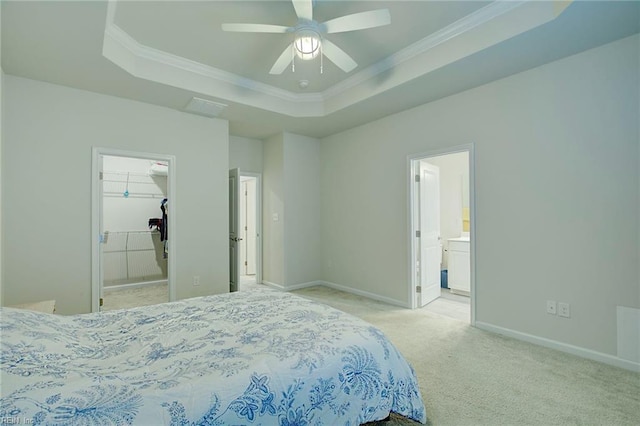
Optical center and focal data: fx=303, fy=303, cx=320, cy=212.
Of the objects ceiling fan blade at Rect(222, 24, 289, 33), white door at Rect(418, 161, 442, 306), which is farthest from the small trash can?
ceiling fan blade at Rect(222, 24, 289, 33)

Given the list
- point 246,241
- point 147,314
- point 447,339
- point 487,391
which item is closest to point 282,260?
point 246,241

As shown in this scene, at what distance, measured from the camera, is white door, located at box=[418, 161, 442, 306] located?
4.20 metres

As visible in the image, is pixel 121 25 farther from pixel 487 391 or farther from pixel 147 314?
pixel 487 391

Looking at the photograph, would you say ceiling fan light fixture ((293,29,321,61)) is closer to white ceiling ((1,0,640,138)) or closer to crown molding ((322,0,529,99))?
white ceiling ((1,0,640,138))

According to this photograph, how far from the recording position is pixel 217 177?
172 inches

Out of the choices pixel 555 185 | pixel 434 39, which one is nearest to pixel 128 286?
pixel 434 39

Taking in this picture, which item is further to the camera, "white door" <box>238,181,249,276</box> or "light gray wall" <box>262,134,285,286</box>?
"white door" <box>238,181,249,276</box>

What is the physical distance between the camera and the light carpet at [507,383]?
1896 mm

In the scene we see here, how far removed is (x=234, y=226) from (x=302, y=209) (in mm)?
1227

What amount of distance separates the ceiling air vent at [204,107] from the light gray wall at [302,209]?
1376 millimetres

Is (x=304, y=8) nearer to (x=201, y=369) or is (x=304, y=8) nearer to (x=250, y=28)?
(x=250, y=28)

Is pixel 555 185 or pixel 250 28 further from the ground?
pixel 250 28

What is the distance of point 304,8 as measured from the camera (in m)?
2.21

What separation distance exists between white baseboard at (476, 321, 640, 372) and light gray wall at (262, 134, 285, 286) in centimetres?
311
